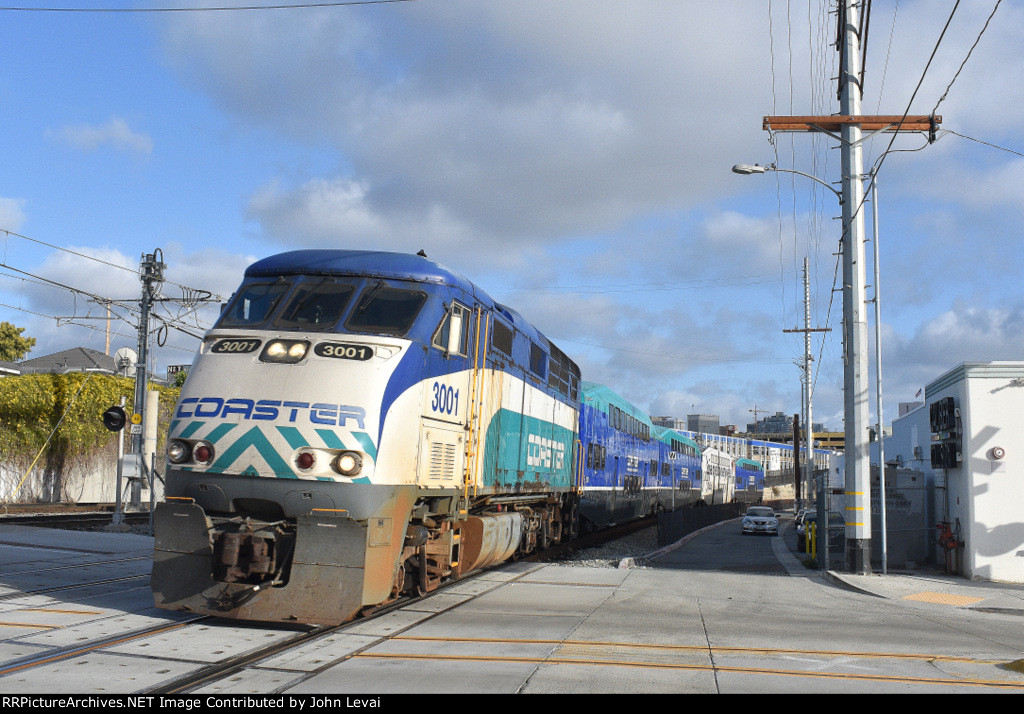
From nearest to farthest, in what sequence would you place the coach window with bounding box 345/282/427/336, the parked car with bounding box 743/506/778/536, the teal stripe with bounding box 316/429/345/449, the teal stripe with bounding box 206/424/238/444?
the teal stripe with bounding box 316/429/345/449
the teal stripe with bounding box 206/424/238/444
the coach window with bounding box 345/282/427/336
the parked car with bounding box 743/506/778/536

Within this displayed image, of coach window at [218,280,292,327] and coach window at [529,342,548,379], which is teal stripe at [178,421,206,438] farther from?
coach window at [529,342,548,379]

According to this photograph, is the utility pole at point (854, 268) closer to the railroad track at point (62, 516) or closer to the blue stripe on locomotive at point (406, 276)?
the blue stripe on locomotive at point (406, 276)

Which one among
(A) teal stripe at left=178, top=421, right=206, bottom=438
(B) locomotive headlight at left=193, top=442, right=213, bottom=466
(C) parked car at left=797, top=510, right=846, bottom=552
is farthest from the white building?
(A) teal stripe at left=178, top=421, right=206, bottom=438

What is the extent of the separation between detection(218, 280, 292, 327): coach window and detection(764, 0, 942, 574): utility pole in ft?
40.3

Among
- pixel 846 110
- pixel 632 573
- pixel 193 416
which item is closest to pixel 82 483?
pixel 632 573

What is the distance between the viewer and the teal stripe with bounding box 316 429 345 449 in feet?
29.5

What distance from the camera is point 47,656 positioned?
25.5ft

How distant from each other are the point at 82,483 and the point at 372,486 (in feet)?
99.2

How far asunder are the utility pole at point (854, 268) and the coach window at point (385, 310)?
10982 millimetres

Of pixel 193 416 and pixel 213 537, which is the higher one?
pixel 193 416

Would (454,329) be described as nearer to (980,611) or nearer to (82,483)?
(980,611)

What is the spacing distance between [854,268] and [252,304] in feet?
42.6

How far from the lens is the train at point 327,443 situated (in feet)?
29.1

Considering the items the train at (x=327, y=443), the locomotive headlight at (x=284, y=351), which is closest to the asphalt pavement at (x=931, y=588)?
the train at (x=327, y=443)
